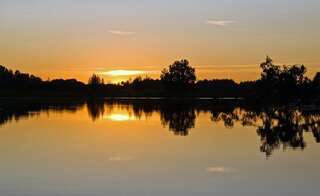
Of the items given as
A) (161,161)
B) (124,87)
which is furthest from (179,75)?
(161,161)

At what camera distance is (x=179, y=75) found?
4690 inches

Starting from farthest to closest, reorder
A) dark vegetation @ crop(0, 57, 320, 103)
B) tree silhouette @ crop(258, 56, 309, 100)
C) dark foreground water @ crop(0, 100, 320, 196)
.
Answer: dark vegetation @ crop(0, 57, 320, 103) < tree silhouette @ crop(258, 56, 309, 100) < dark foreground water @ crop(0, 100, 320, 196)

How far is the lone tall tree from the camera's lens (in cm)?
11869

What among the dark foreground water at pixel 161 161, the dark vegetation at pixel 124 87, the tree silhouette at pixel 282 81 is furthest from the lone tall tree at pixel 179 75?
the dark foreground water at pixel 161 161

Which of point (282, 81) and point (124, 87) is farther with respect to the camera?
point (124, 87)

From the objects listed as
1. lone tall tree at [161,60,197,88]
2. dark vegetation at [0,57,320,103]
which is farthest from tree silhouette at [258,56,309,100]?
lone tall tree at [161,60,197,88]

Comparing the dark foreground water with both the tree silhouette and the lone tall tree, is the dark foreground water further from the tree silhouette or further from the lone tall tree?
the lone tall tree

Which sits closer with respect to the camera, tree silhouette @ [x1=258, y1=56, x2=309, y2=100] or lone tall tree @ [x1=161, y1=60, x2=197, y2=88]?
tree silhouette @ [x1=258, y1=56, x2=309, y2=100]

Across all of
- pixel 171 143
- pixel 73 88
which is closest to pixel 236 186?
pixel 171 143

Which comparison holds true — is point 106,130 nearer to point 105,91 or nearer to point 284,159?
point 284,159

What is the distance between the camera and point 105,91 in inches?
5394

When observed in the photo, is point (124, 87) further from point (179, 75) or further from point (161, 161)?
point (161, 161)

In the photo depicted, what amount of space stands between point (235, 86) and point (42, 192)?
12528cm

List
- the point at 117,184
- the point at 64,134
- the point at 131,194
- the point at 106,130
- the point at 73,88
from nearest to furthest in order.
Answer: the point at 131,194 < the point at 117,184 < the point at 64,134 < the point at 106,130 < the point at 73,88
